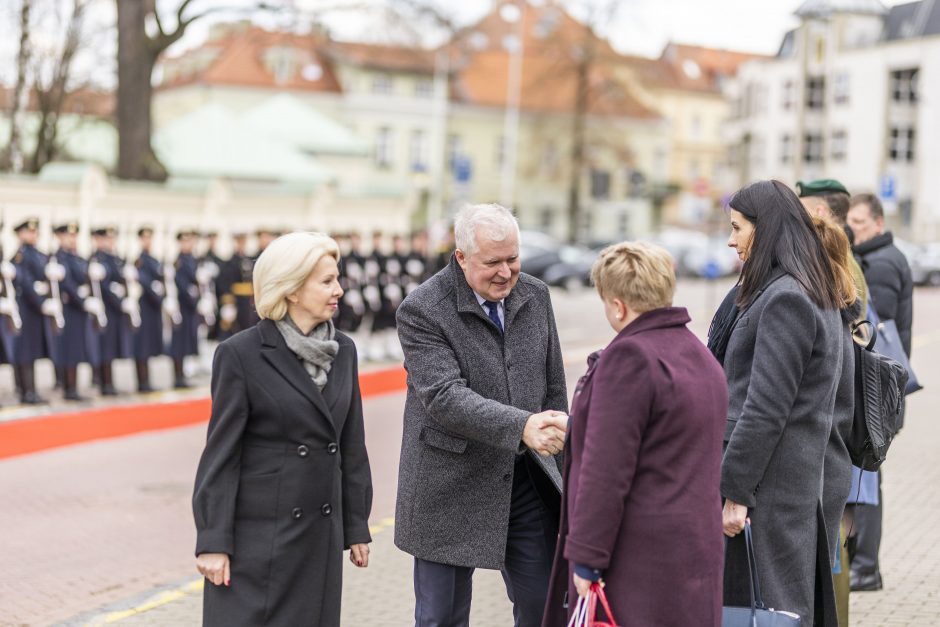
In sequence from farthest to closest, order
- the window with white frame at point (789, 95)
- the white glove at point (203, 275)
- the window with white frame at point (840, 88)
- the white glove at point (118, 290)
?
the window with white frame at point (789, 95) → the window with white frame at point (840, 88) → the white glove at point (203, 275) → the white glove at point (118, 290)

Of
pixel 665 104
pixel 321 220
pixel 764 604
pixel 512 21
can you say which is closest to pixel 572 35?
pixel 512 21

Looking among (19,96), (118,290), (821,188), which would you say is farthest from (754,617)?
(19,96)

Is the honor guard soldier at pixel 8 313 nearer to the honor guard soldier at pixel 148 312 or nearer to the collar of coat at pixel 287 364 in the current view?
the honor guard soldier at pixel 148 312

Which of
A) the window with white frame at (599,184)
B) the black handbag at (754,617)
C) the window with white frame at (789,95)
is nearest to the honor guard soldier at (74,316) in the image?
the black handbag at (754,617)

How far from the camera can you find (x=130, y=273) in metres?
15.7

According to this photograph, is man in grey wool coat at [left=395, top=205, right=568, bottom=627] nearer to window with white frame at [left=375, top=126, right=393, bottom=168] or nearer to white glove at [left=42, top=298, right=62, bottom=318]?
white glove at [left=42, top=298, right=62, bottom=318]

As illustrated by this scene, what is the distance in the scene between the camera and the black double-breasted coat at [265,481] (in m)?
4.23

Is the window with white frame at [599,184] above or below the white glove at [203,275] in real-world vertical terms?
above

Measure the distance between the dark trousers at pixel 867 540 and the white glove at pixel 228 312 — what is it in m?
11.0

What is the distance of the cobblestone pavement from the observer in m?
6.83

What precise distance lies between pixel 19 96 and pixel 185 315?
42.8ft

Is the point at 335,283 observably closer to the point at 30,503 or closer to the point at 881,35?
the point at 30,503

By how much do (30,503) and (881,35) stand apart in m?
66.6

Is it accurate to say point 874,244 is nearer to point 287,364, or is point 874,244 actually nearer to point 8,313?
point 287,364
